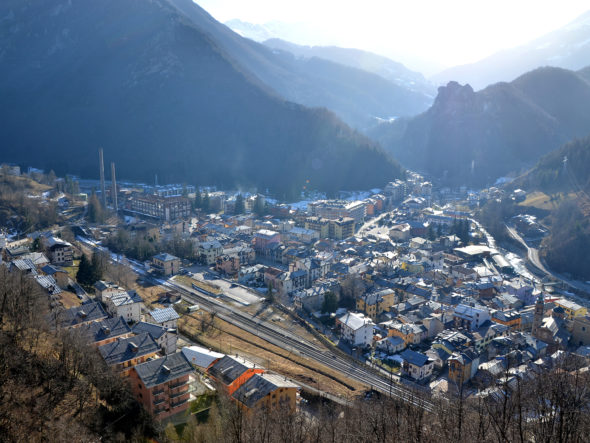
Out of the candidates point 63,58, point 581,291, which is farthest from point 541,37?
point 581,291

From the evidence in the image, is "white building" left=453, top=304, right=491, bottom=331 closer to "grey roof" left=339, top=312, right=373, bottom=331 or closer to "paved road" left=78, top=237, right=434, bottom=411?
"grey roof" left=339, top=312, right=373, bottom=331

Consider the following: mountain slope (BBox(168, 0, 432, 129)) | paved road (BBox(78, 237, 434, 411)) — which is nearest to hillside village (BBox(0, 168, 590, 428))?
paved road (BBox(78, 237, 434, 411))

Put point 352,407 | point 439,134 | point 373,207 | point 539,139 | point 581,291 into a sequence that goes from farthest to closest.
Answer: point 439,134, point 539,139, point 373,207, point 581,291, point 352,407

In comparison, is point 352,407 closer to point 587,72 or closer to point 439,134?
point 439,134

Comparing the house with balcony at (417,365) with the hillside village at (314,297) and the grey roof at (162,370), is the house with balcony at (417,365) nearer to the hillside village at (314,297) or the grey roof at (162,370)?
the hillside village at (314,297)

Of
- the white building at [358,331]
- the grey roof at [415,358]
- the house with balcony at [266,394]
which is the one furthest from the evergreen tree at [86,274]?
the grey roof at [415,358]
